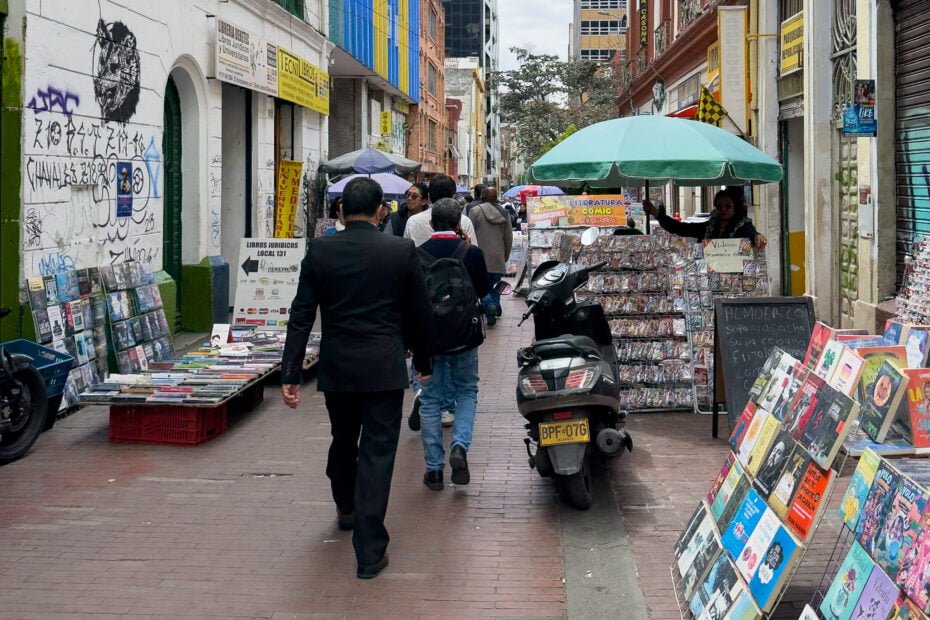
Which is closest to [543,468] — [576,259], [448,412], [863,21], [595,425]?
[595,425]

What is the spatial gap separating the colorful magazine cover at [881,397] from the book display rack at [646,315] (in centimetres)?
431

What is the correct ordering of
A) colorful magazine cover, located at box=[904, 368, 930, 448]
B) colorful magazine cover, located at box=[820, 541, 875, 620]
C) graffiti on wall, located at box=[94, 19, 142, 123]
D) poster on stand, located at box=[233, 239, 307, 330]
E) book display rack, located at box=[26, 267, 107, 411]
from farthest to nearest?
poster on stand, located at box=[233, 239, 307, 330] < graffiti on wall, located at box=[94, 19, 142, 123] < book display rack, located at box=[26, 267, 107, 411] < colorful magazine cover, located at box=[904, 368, 930, 448] < colorful magazine cover, located at box=[820, 541, 875, 620]

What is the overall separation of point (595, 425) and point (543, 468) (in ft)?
1.51

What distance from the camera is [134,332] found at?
33.7 ft

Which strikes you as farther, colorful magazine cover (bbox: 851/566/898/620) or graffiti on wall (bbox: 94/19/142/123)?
graffiti on wall (bbox: 94/19/142/123)

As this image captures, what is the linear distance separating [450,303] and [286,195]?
11.4 meters

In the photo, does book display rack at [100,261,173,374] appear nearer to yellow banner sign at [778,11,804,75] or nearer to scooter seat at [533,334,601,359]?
scooter seat at [533,334,601,359]

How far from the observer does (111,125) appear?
10.6 metres

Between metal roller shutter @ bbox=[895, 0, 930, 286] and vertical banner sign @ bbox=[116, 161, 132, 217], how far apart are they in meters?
7.82

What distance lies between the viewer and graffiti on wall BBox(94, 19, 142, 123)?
10344 mm

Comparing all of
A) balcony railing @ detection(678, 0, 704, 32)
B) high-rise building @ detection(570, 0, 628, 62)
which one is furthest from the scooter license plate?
high-rise building @ detection(570, 0, 628, 62)

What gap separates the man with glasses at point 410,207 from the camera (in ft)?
35.4

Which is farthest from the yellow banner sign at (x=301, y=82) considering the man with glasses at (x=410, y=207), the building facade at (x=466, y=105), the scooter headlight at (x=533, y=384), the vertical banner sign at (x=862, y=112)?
the building facade at (x=466, y=105)

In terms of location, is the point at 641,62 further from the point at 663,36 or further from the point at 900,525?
the point at 900,525
